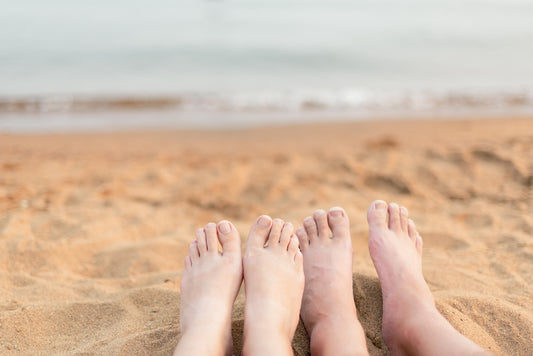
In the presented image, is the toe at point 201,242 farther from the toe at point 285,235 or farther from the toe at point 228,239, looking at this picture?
the toe at point 285,235

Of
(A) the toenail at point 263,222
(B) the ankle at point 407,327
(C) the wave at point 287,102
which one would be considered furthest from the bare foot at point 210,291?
(C) the wave at point 287,102

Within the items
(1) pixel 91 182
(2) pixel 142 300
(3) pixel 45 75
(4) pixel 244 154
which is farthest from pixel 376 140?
(3) pixel 45 75

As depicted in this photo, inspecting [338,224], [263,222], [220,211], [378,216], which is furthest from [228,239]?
[220,211]

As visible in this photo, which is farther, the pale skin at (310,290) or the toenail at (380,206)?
the toenail at (380,206)

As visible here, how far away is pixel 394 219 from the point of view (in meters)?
2.09

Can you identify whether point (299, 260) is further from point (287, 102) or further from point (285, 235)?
point (287, 102)

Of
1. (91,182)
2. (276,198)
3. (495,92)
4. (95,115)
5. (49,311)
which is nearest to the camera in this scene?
(49,311)

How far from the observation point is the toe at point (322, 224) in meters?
2.02

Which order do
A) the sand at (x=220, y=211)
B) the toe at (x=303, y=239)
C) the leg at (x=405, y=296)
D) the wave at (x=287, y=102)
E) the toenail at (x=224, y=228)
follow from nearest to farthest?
the leg at (x=405, y=296) < the sand at (x=220, y=211) < the toenail at (x=224, y=228) < the toe at (x=303, y=239) < the wave at (x=287, y=102)

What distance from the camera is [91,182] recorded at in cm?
333

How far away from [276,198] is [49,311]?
157 centimetres

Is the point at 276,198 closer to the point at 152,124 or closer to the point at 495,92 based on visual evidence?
the point at 152,124

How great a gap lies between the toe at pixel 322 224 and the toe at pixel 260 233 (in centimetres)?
25

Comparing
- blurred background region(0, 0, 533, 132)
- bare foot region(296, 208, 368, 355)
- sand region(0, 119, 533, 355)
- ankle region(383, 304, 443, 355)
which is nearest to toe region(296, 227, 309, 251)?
bare foot region(296, 208, 368, 355)
